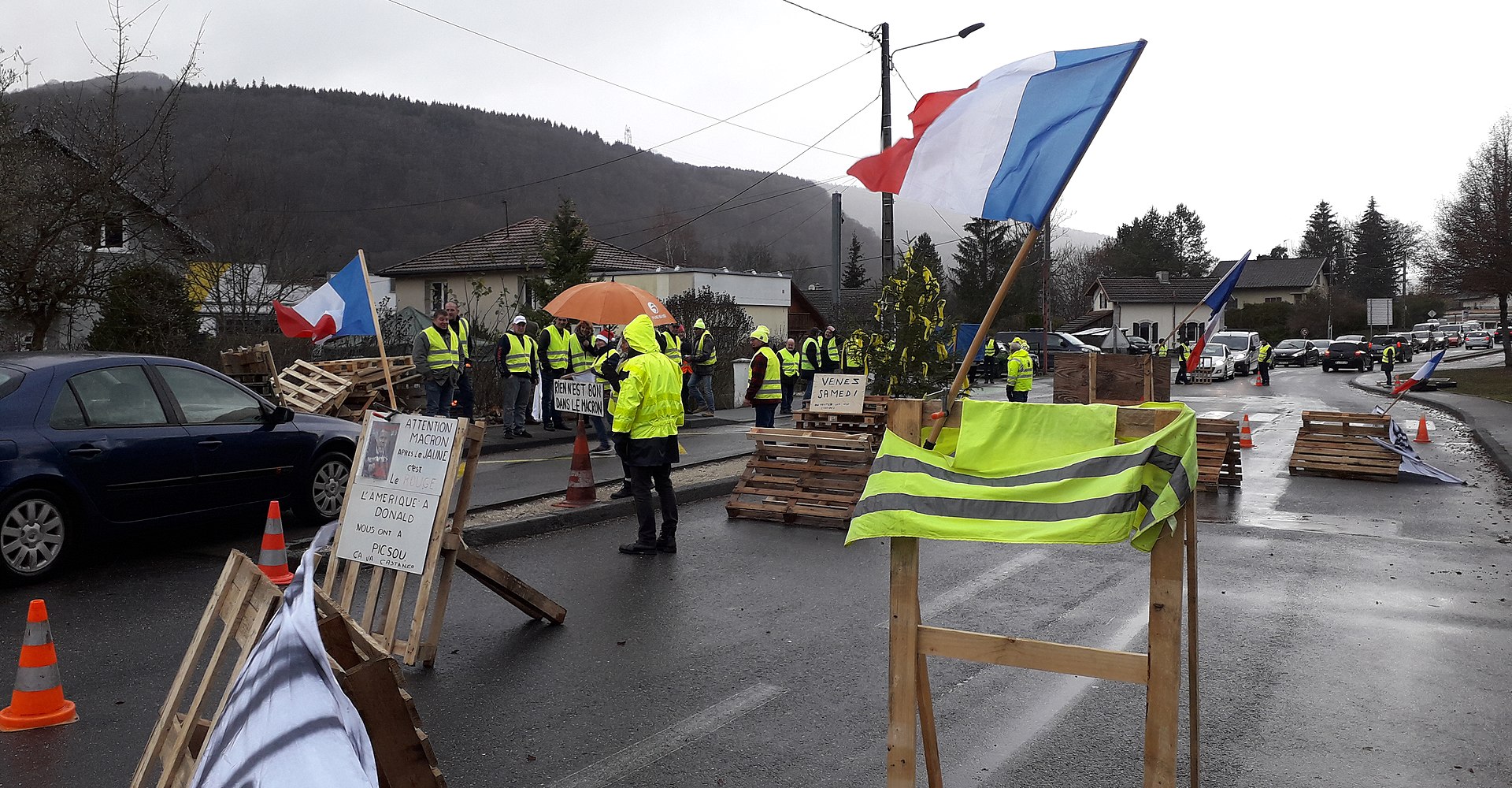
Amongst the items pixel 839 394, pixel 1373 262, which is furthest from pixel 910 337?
pixel 1373 262

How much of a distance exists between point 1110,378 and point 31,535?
35.2 ft

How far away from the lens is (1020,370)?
1780 cm

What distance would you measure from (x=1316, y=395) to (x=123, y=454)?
3112 centimetres

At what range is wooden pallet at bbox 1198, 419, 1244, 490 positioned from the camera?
487 inches

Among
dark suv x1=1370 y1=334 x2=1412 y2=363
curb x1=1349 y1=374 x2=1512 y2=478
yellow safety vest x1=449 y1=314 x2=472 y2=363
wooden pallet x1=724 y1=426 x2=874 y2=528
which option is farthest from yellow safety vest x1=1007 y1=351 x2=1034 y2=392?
dark suv x1=1370 y1=334 x2=1412 y2=363

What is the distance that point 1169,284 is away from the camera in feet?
266

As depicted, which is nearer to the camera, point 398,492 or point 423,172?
point 398,492

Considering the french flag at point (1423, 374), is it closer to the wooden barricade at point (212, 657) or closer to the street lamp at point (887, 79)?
the street lamp at point (887, 79)

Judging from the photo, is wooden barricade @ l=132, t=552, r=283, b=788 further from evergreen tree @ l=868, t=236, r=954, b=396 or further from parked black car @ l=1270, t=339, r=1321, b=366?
parked black car @ l=1270, t=339, r=1321, b=366

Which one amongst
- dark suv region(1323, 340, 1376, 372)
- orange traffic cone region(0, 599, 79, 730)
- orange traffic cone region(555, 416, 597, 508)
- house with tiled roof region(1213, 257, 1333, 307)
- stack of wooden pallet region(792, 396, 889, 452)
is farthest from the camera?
house with tiled roof region(1213, 257, 1333, 307)

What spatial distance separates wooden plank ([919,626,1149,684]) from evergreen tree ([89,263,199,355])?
54.3ft

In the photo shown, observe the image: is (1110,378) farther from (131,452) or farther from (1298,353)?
(1298,353)

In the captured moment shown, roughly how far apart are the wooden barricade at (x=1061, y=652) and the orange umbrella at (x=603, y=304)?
723cm

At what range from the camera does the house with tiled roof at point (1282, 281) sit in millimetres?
93875
